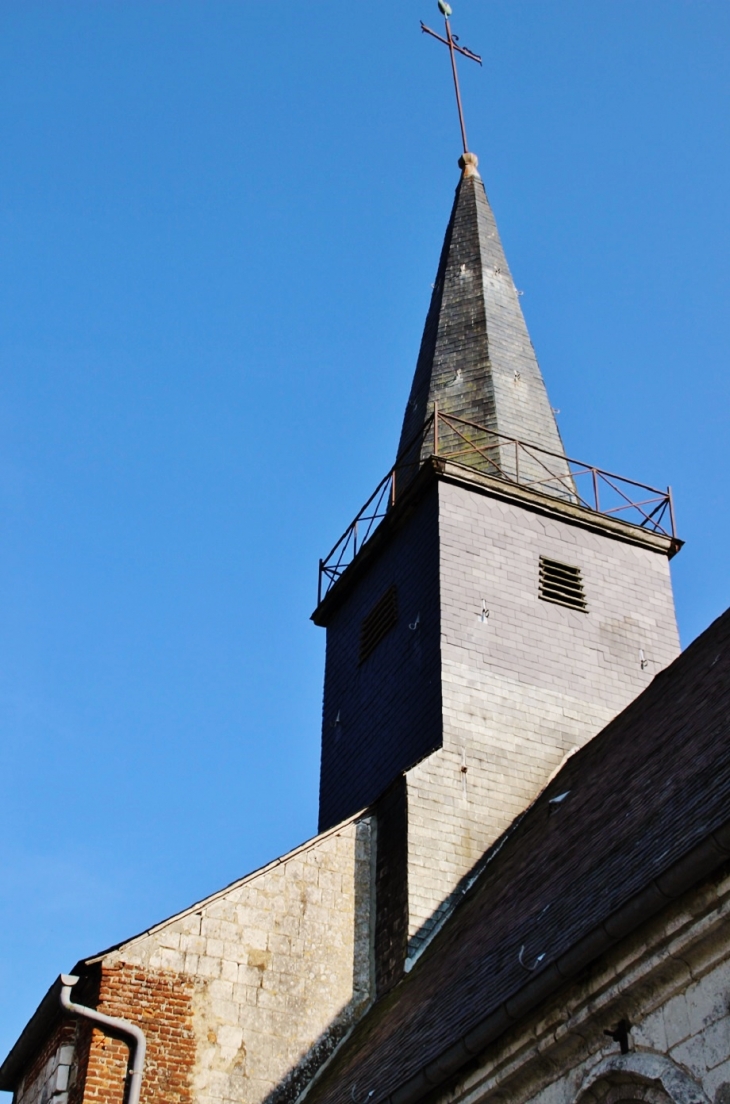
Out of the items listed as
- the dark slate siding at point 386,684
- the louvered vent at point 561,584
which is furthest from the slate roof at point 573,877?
the louvered vent at point 561,584

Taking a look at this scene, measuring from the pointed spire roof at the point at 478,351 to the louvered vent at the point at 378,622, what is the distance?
6.66 feet

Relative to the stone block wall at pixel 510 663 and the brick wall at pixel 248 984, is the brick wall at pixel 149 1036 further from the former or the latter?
the stone block wall at pixel 510 663

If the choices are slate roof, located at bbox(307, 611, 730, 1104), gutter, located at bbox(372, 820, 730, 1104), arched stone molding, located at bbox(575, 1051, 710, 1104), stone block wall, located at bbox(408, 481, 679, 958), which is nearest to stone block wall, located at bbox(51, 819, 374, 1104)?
slate roof, located at bbox(307, 611, 730, 1104)

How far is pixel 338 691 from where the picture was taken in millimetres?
14836

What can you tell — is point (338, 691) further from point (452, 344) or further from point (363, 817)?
point (452, 344)

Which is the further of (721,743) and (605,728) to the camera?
(605,728)

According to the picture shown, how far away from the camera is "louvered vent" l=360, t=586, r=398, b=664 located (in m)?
14.1

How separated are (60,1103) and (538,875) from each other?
3902 mm

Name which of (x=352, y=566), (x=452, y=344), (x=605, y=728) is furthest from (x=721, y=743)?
(x=452, y=344)

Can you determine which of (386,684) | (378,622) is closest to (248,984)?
(386,684)

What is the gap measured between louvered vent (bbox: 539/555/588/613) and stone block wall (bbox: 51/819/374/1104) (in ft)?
12.7

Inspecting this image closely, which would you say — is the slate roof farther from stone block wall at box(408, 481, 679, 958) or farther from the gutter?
stone block wall at box(408, 481, 679, 958)

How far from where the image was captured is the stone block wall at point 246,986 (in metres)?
9.71

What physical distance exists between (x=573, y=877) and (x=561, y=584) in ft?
19.2
